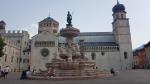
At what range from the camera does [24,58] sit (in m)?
72.7

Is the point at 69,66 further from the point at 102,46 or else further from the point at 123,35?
the point at 123,35

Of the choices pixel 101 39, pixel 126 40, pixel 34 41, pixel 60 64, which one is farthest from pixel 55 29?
pixel 60 64

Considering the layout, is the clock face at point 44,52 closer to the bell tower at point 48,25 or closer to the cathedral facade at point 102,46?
the cathedral facade at point 102,46

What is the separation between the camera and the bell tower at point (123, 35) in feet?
232

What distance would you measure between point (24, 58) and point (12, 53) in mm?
8240

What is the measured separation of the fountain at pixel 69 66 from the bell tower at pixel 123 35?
46307mm

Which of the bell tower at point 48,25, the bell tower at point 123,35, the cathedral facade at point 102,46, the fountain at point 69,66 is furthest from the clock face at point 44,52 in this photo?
the fountain at point 69,66

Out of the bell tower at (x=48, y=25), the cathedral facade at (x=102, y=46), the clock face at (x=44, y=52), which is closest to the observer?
the clock face at (x=44, y=52)

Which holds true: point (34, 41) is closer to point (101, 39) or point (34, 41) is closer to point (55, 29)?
point (55, 29)

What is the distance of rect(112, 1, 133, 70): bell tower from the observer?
70750 millimetres

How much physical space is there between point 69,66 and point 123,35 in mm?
54368

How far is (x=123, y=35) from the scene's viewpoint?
7269cm

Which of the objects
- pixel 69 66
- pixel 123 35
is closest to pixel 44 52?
pixel 123 35

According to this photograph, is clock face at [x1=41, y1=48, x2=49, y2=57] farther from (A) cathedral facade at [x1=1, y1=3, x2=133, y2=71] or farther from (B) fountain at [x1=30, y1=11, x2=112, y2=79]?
(B) fountain at [x1=30, y1=11, x2=112, y2=79]
